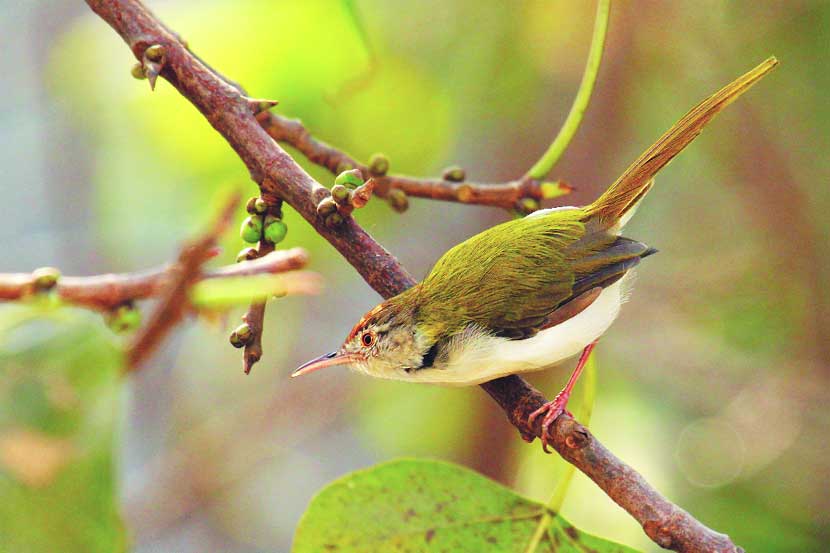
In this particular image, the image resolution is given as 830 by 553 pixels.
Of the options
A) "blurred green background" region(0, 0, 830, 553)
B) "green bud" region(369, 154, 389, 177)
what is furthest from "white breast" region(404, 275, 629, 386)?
"blurred green background" region(0, 0, 830, 553)

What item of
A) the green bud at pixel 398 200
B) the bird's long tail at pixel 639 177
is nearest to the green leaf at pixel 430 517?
the green bud at pixel 398 200

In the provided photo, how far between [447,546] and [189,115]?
2.04 metres

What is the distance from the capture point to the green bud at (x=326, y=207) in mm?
1339

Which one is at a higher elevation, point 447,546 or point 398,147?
point 398,147

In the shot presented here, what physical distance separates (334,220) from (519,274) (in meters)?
0.54

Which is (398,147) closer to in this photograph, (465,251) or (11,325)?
(465,251)

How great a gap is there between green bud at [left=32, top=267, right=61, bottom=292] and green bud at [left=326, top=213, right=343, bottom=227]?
A: 403 mm

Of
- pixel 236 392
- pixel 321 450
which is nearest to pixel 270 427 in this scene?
pixel 236 392

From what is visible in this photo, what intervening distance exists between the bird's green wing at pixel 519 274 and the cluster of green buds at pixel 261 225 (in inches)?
16.8

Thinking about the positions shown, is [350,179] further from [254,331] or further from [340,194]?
[254,331]

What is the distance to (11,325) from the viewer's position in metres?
0.89

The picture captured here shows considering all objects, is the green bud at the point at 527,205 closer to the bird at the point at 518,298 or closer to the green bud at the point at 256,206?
the bird at the point at 518,298

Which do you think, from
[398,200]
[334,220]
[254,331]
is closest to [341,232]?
[334,220]

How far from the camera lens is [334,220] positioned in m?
1.37
